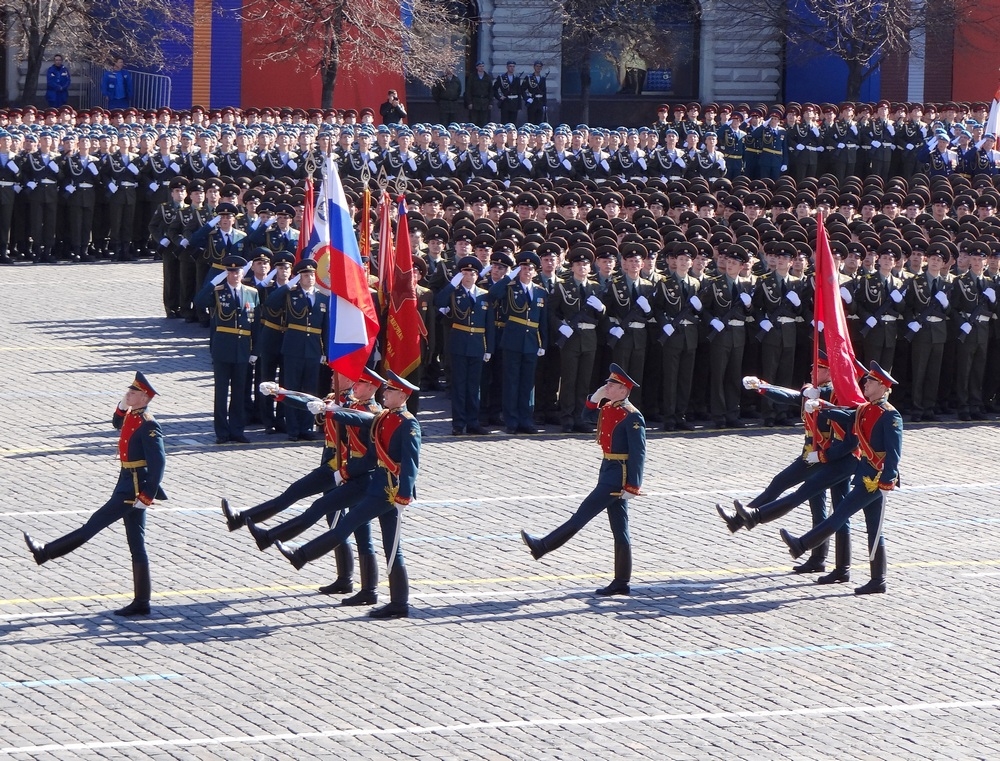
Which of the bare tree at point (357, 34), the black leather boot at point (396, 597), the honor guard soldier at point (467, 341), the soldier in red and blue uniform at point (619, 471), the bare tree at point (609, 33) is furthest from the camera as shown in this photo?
the bare tree at point (609, 33)

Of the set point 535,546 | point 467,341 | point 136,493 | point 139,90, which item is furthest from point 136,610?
point 139,90

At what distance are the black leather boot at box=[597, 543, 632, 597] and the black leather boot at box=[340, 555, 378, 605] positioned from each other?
1.46m

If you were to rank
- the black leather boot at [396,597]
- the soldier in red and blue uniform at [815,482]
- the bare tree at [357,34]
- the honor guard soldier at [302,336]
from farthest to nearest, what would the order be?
1. the bare tree at [357,34]
2. the honor guard soldier at [302,336]
3. the soldier in red and blue uniform at [815,482]
4. the black leather boot at [396,597]

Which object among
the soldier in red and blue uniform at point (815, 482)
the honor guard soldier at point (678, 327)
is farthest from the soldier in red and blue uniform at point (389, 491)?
the honor guard soldier at point (678, 327)

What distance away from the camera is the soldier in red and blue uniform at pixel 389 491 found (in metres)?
10.8

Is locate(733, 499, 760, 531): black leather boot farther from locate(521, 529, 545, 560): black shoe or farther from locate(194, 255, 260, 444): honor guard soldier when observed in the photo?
locate(194, 255, 260, 444): honor guard soldier

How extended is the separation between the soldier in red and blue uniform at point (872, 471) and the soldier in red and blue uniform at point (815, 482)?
146 mm

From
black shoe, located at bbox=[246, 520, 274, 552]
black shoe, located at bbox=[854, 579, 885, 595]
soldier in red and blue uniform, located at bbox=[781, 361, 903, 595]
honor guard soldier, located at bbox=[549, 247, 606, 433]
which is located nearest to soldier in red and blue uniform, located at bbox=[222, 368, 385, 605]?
black shoe, located at bbox=[246, 520, 274, 552]

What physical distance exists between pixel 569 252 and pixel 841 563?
18.8 ft

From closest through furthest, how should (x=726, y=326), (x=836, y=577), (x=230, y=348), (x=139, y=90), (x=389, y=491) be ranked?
(x=389, y=491)
(x=836, y=577)
(x=230, y=348)
(x=726, y=326)
(x=139, y=90)

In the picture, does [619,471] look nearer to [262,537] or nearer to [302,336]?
[262,537]

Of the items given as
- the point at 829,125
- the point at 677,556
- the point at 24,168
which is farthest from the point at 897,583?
the point at 829,125

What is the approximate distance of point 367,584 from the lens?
436 inches

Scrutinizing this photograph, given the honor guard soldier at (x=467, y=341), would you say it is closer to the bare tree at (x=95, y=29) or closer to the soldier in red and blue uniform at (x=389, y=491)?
the soldier in red and blue uniform at (x=389, y=491)
